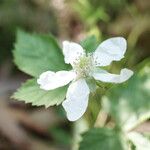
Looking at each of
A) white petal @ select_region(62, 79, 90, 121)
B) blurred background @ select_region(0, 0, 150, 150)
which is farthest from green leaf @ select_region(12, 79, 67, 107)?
blurred background @ select_region(0, 0, 150, 150)

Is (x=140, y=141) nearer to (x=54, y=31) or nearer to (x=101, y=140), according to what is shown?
(x=101, y=140)

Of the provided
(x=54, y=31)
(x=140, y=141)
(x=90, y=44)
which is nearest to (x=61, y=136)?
(x=54, y=31)

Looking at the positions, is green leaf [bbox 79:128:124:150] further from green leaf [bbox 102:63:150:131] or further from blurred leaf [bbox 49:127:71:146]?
blurred leaf [bbox 49:127:71:146]

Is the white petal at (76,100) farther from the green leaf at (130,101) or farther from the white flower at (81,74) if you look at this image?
the green leaf at (130,101)

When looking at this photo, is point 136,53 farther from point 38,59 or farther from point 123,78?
point 123,78

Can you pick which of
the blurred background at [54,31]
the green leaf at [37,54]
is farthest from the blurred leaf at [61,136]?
the green leaf at [37,54]

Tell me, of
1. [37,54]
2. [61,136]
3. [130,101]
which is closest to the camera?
[130,101]
